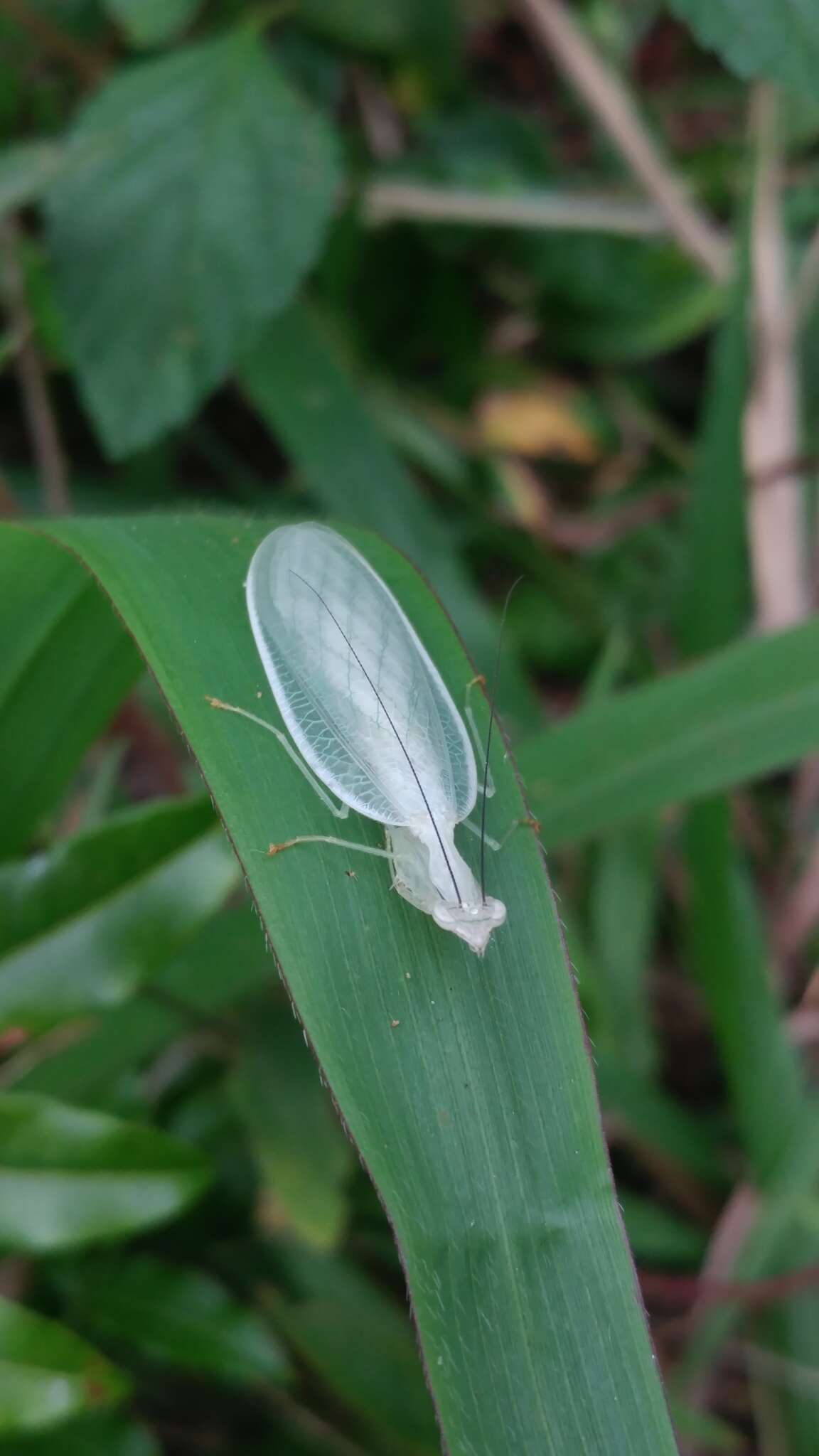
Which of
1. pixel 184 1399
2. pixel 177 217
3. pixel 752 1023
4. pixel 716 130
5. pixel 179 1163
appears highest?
pixel 177 217

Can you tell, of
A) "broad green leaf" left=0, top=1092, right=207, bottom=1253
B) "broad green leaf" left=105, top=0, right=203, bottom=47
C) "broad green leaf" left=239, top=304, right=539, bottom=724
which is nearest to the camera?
"broad green leaf" left=0, top=1092, right=207, bottom=1253

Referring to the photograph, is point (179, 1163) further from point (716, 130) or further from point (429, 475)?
point (716, 130)

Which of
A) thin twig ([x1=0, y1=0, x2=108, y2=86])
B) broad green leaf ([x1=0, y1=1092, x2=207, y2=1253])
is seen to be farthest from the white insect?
thin twig ([x1=0, y1=0, x2=108, y2=86])

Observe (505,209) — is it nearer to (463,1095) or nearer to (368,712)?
(368,712)

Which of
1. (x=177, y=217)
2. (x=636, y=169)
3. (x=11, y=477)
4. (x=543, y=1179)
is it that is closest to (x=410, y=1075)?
(x=543, y=1179)

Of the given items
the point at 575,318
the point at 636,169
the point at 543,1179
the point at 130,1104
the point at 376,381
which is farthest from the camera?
the point at 575,318

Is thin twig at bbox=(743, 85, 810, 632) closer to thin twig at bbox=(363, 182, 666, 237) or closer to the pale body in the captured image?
thin twig at bbox=(363, 182, 666, 237)

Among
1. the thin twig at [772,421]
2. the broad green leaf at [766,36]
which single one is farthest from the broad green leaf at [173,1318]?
the broad green leaf at [766,36]
